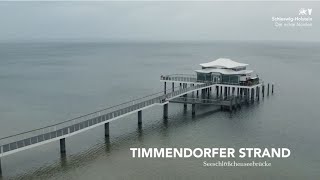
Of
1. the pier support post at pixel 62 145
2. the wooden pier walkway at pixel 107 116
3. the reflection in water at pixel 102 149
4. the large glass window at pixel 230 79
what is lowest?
the reflection in water at pixel 102 149

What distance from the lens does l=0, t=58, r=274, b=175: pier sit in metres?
36.1

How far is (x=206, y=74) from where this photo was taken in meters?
66.9

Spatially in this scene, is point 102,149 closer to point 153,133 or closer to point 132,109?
point 153,133

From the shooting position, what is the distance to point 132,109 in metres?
48.1

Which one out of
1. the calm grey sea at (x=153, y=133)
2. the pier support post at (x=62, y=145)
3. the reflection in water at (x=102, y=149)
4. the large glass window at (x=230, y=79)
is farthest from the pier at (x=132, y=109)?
the calm grey sea at (x=153, y=133)

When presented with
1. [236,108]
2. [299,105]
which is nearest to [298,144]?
[236,108]

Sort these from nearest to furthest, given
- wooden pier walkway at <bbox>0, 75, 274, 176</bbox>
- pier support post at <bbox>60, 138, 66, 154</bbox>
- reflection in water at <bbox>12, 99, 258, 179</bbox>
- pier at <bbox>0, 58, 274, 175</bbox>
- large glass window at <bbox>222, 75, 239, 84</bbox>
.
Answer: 1. reflection in water at <bbox>12, 99, 258, 179</bbox>
2. wooden pier walkway at <bbox>0, 75, 274, 176</bbox>
3. pier at <bbox>0, 58, 274, 175</bbox>
4. pier support post at <bbox>60, 138, 66, 154</bbox>
5. large glass window at <bbox>222, 75, 239, 84</bbox>

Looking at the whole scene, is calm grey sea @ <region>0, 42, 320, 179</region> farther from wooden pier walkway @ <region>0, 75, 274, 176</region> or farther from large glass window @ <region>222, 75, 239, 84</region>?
large glass window @ <region>222, 75, 239, 84</region>

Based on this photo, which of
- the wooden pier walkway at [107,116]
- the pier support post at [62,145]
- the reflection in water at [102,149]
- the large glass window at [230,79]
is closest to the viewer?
the reflection in water at [102,149]

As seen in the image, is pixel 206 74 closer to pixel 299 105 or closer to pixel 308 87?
pixel 299 105

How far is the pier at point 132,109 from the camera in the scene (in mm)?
36062

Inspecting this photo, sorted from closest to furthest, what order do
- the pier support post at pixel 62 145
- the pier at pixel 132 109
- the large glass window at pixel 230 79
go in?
the pier at pixel 132 109
the pier support post at pixel 62 145
the large glass window at pixel 230 79

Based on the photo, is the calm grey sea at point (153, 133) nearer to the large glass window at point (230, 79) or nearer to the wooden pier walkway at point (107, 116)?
the wooden pier walkway at point (107, 116)

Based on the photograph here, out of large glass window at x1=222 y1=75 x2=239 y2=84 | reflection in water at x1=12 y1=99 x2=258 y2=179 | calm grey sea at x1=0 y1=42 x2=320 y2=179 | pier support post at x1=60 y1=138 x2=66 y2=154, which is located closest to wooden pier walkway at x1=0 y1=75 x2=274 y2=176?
pier support post at x1=60 y1=138 x2=66 y2=154
